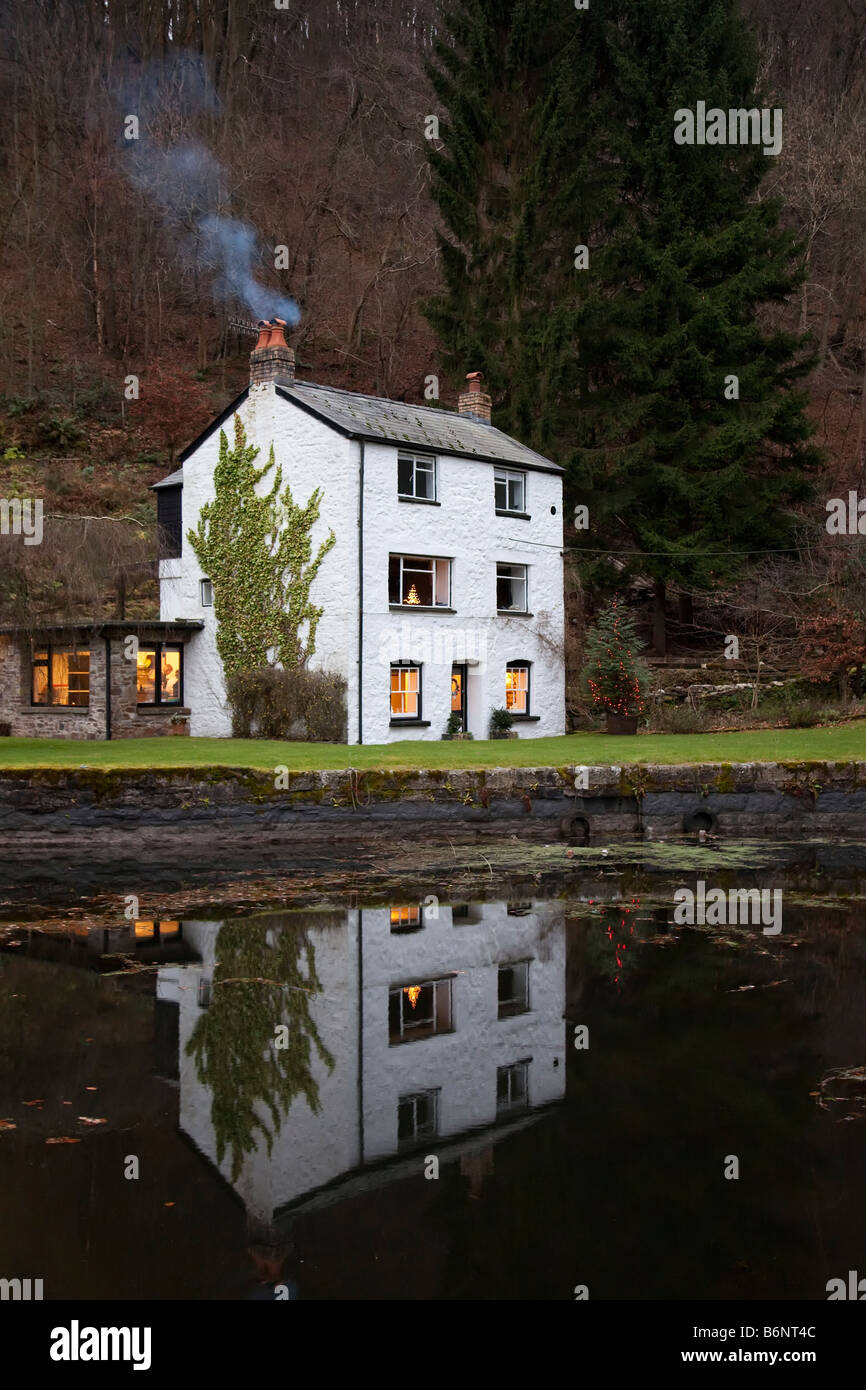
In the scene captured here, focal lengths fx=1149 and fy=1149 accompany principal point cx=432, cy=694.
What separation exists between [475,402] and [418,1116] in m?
27.1

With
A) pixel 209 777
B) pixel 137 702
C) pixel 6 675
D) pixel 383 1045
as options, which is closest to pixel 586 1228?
pixel 383 1045

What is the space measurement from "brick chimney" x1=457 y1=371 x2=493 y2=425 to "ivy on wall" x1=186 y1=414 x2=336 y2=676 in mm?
7579

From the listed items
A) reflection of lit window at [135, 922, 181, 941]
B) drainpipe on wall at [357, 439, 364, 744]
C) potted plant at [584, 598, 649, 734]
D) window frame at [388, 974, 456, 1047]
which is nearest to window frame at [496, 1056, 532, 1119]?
window frame at [388, 974, 456, 1047]

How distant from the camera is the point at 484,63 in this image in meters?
34.8

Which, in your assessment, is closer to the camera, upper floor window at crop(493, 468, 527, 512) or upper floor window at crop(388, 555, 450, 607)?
upper floor window at crop(388, 555, 450, 607)

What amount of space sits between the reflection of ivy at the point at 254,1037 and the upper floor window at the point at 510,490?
19063 mm

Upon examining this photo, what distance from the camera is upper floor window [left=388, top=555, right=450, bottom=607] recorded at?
26047mm

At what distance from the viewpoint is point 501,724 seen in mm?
27000

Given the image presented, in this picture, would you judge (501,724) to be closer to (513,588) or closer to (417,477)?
(513,588)

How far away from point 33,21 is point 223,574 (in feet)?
107

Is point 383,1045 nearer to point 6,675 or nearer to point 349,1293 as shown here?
point 349,1293

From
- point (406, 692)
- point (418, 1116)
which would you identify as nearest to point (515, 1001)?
point (418, 1116)

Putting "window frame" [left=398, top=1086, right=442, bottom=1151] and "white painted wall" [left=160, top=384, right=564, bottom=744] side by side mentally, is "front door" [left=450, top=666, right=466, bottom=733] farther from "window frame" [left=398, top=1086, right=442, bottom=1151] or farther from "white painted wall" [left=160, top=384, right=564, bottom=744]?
"window frame" [left=398, top=1086, right=442, bottom=1151]

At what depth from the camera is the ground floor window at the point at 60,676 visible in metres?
26.7
